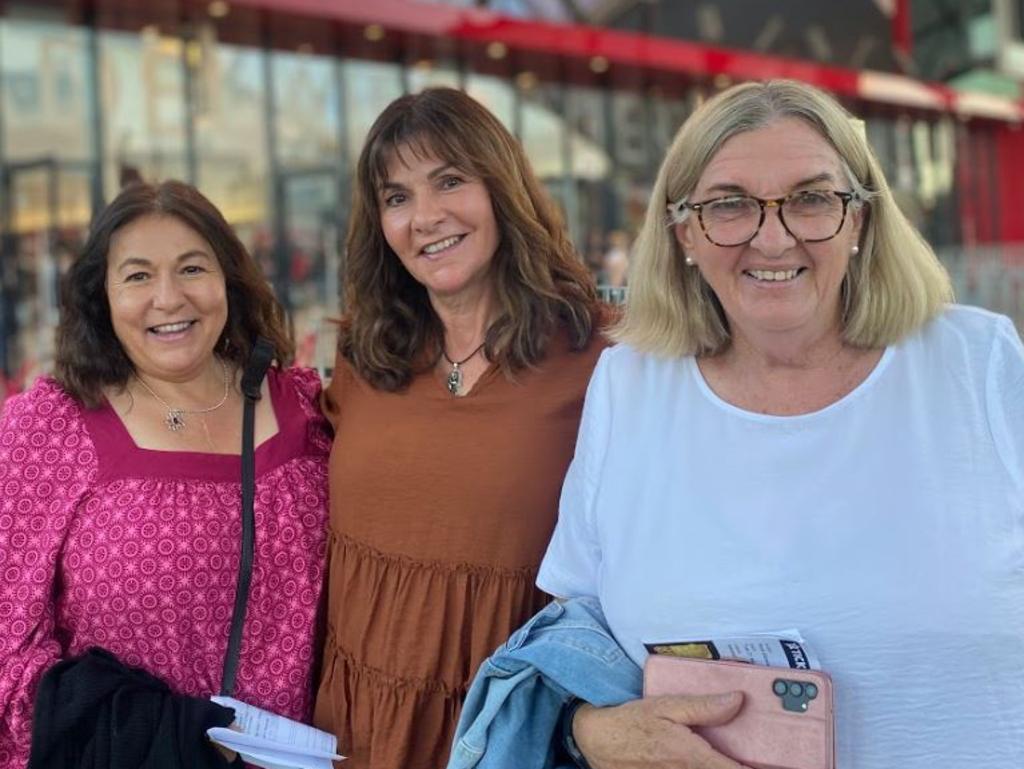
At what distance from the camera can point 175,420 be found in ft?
7.70

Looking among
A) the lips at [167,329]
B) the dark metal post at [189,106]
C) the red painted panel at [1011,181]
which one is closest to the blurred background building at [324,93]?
the dark metal post at [189,106]

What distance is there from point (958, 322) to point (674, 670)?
2.27 feet

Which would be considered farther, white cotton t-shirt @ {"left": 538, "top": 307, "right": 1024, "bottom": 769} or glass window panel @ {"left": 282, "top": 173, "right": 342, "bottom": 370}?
glass window panel @ {"left": 282, "top": 173, "right": 342, "bottom": 370}

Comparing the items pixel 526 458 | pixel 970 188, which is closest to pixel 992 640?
pixel 526 458

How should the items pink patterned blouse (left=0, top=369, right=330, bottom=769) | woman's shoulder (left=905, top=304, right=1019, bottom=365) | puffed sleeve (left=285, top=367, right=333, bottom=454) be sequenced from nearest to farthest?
woman's shoulder (left=905, top=304, right=1019, bottom=365) → pink patterned blouse (left=0, top=369, right=330, bottom=769) → puffed sleeve (left=285, top=367, right=333, bottom=454)

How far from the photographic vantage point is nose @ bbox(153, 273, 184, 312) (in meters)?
2.30

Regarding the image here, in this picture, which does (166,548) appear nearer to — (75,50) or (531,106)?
(75,50)

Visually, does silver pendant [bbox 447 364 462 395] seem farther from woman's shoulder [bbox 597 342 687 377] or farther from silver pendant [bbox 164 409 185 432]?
silver pendant [bbox 164 409 185 432]

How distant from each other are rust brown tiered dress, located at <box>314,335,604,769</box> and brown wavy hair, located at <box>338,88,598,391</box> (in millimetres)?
88

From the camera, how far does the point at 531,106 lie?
12.0 metres

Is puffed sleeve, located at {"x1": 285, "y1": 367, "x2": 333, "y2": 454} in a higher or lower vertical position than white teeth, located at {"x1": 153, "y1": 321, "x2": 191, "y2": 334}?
lower

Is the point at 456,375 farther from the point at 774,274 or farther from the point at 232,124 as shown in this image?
the point at 232,124

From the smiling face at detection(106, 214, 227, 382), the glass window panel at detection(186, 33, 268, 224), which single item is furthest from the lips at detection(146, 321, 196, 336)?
the glass window panel at detection(186, 33, 268, 224)

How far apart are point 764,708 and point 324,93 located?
9.50 meters
